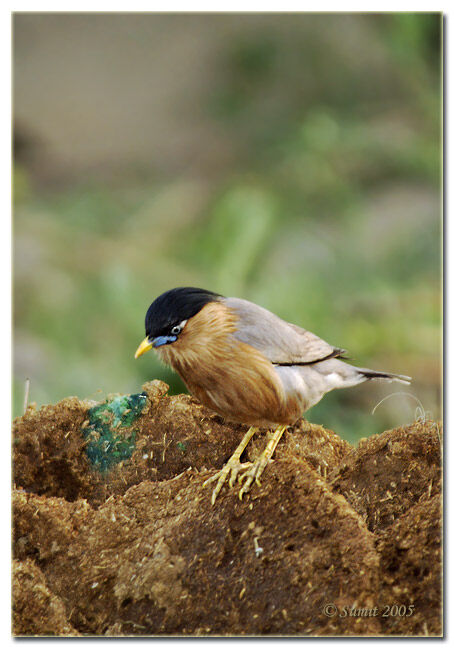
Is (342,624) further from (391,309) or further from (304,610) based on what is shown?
(391,309)

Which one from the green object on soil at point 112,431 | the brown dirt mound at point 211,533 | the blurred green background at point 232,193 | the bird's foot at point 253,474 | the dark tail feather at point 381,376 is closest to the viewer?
the brown dirt mound at point 211,533

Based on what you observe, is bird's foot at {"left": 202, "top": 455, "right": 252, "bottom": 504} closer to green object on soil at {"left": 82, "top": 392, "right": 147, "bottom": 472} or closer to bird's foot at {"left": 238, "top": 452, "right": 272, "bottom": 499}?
bird's foot at {"left": 238, "top": 452, "right": 272, "bottom": 499}

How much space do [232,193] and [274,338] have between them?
95.4 inches

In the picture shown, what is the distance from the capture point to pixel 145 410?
261cm

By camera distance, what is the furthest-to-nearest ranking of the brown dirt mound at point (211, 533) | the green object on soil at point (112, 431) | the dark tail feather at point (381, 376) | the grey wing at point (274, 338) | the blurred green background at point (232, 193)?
the blurred green background at point (232, 193) → the dark tail feather at point (381, 376) → the green object on soil at point (112, 431) → the grey wing at point (274, 338) → the brown dirt mound at point (211, 533)

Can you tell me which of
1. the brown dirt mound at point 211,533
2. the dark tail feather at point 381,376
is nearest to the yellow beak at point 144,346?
the brown dirt mound at point 211,533

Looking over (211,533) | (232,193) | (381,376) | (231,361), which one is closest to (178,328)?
(231,361)

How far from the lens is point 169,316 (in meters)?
2.25

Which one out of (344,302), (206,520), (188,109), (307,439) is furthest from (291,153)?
(206,520)

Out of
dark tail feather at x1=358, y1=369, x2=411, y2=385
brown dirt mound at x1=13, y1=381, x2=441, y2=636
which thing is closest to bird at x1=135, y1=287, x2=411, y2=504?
brown dirt mound at x1=13, y1=381, x2=441, y2=636

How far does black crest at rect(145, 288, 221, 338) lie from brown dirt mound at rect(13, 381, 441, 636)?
0.47 meters

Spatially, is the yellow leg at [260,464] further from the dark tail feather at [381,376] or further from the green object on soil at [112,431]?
the green object on soil at [112,431]

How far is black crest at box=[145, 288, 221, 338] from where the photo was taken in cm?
224

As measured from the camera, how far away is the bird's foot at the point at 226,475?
7.23 feet
